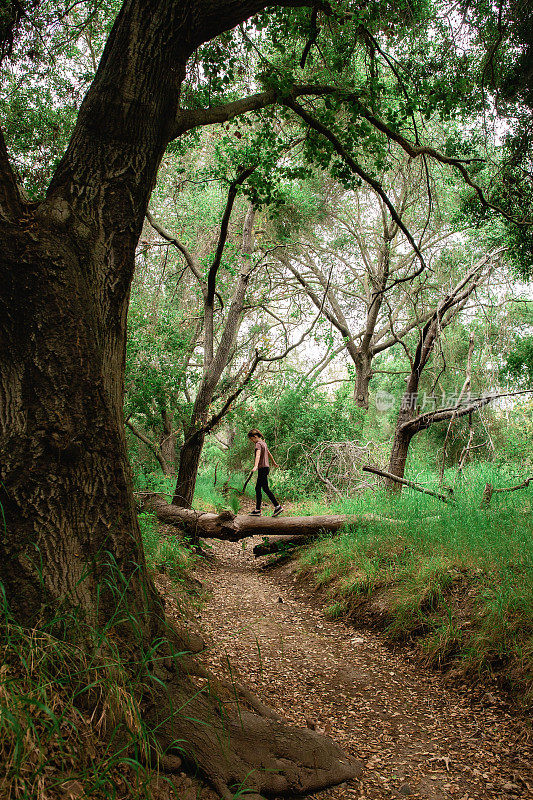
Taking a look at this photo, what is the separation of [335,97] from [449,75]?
169cm

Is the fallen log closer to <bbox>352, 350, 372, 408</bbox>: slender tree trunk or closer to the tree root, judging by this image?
the tree root

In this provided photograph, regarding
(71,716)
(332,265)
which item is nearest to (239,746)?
(71,716)

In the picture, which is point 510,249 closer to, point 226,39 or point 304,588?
point 226,39

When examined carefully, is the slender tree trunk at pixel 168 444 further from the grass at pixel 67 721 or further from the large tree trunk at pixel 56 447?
the grass at pixel 67 721

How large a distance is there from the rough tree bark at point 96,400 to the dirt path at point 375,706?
14.0 inches

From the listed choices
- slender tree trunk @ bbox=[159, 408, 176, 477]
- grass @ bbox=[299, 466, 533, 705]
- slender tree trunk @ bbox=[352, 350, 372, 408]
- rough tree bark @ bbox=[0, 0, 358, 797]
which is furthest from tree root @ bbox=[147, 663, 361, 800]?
slender tree trunk @ bbox=[352, 350, 372, 408]

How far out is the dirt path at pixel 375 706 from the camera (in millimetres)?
2633

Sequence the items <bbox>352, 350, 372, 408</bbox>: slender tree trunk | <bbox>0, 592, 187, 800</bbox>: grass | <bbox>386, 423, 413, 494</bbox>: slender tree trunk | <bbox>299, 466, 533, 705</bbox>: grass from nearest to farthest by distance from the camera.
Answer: <bbox>0, 592, 187, 800</bbox>: grass < <bbox>299, 466, 533, 705</bbox>: grass < <bbox>386, 423, 413, 494</bbox>: slender tree trunk < <bbox>352, 350, 372, 408</bbox>: slender tree trunk

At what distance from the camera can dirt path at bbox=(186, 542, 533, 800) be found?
2.63 metres

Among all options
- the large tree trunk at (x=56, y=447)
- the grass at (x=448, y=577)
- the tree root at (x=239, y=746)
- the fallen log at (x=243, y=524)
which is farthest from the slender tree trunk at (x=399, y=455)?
the large tree trunk at (x=56, y=447)

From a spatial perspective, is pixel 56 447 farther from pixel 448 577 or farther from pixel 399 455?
pixel 399 455

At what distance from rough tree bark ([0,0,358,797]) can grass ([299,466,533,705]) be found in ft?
5.02

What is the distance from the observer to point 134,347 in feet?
32.9

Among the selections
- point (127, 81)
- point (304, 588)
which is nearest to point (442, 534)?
point (304, 588)
